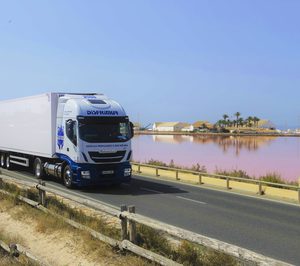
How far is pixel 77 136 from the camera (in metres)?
17.0

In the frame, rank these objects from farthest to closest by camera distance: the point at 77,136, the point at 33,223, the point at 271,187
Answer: the point at 271,187, the point at 77,136, the point at 33,223

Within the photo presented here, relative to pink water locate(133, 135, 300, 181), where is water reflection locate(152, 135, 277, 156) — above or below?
below

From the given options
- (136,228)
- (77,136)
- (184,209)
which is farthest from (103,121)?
(136,228)

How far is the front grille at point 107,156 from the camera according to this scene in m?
17.0

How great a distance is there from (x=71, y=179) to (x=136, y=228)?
378 inches

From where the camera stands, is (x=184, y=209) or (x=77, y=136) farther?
(x=77, y=136)

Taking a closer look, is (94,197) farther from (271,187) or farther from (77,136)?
(271,187)

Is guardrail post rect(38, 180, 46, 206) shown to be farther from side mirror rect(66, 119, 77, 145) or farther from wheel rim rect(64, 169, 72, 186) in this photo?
wheel rim rect(64, 169, 72, 186)

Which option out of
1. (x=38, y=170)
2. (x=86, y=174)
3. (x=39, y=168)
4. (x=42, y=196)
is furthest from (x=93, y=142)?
(x=42, y=196)

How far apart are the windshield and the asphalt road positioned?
79.1 inches

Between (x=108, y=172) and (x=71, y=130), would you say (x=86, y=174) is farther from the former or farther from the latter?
(x=71, y=130)

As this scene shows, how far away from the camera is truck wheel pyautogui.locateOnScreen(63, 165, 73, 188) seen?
17.5 metres

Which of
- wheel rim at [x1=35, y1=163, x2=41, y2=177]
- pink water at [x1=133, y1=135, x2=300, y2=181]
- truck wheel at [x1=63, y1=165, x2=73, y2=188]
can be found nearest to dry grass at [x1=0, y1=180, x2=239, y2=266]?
truck wheel at [x1=63, y1=165, x2=73, y2=188]

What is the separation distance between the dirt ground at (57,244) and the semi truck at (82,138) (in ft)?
17.5
